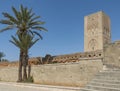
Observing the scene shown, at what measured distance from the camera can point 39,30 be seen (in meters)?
21.8

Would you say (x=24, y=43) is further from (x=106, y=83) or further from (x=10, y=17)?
(x=106, y=83)

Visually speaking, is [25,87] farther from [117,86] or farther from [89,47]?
[89,47]

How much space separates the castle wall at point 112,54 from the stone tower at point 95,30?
35.2m

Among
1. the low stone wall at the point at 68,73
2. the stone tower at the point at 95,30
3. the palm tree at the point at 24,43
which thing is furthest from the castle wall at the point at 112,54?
the stone tower at the point at 95,30

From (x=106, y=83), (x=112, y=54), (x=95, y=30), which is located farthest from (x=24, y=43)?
(x=95, y=30)

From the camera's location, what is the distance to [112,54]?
471 inches

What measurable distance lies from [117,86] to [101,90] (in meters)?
0.66

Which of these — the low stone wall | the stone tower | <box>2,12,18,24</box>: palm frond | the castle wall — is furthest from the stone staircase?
the stone tower

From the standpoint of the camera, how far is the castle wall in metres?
11.7

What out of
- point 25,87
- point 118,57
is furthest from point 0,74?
point 118,57

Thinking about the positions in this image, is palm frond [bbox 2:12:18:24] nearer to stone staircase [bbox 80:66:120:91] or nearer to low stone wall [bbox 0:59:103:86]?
low stone wall [bbox 0:59:103:86]

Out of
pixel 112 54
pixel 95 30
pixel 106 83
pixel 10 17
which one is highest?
pixel 95 30

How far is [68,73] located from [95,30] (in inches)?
1393

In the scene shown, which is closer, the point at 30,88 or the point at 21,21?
the point at 30,88
